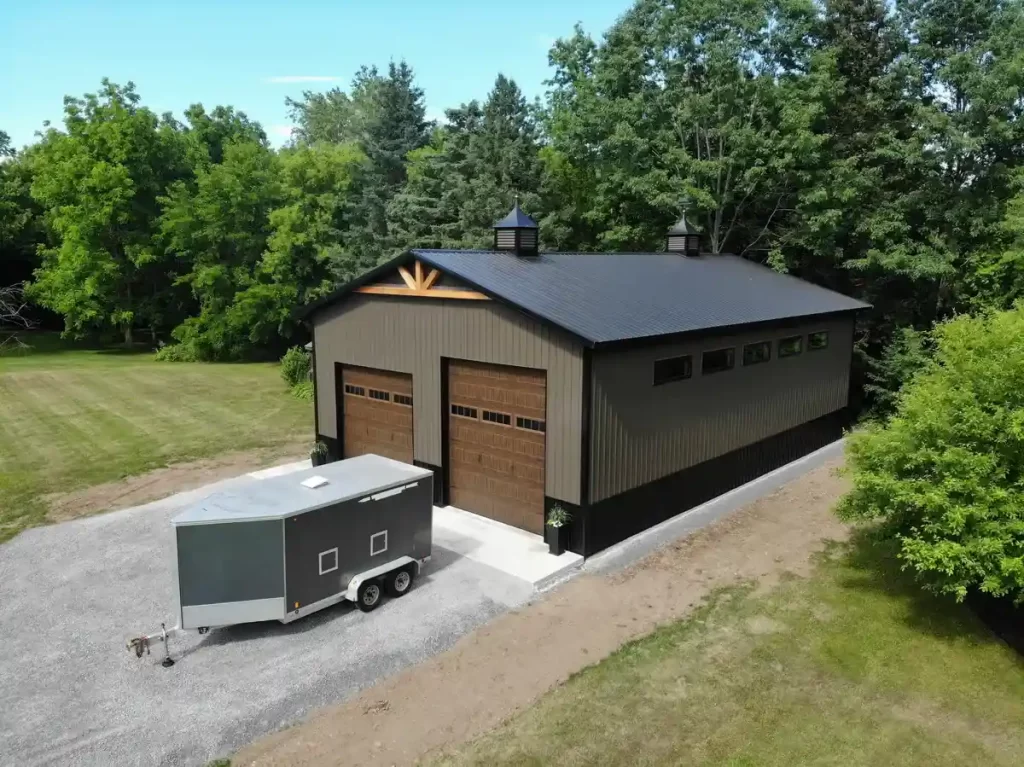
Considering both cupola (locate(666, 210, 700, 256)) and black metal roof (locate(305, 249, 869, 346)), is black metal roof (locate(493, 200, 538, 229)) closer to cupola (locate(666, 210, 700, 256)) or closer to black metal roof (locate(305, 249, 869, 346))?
black metal roof (locate(305, 249, 869, 346))

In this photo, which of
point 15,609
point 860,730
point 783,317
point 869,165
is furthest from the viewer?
point 869,165

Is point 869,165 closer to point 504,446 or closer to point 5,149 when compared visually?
point 504,446

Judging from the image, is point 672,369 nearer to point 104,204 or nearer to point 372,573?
point 372,573

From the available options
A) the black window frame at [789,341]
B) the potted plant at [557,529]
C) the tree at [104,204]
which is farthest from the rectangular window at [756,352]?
the tree at [104,204]

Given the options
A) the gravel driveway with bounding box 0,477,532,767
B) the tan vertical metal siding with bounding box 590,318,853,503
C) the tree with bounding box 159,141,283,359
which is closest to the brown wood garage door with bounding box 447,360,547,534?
the tan vertical metal siding with bounding box 590,318,853,503

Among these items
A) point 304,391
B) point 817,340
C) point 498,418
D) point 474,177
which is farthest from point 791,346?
point 304,391

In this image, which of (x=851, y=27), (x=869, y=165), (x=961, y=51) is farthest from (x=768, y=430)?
(x=851, y=27)

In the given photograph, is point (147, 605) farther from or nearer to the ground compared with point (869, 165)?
nearer to the ground
